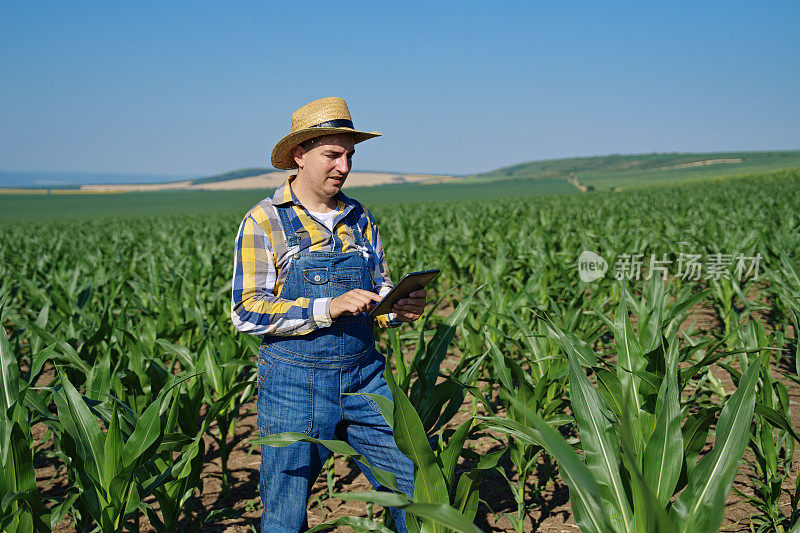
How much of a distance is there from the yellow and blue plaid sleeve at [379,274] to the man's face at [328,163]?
0.24m

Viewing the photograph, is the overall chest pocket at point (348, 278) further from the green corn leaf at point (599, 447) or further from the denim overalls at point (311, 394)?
the green corn leaf at point (599, 447)

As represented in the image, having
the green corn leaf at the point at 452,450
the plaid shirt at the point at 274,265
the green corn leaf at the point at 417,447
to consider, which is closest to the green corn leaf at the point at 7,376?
the plaid shirt at the point at 274,265

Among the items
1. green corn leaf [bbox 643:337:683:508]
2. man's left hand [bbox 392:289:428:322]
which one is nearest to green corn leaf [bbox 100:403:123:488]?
Result: man's left hand [bbox 392:289:428:322]

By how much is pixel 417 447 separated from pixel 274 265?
0.77 meters

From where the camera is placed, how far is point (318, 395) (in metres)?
1.75

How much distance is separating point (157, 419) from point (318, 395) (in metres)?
0.49

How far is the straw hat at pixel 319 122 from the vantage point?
1.74 m

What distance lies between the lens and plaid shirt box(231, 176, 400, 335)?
1.67 meters

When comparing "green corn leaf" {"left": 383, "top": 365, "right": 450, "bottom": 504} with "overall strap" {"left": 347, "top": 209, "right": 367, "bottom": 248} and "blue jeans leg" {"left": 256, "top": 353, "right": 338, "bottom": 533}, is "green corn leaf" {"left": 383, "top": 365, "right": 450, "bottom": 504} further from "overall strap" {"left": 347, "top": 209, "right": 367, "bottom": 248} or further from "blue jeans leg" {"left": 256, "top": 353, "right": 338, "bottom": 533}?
"overall strap" {"left": 347, "top": 209, "right": 367, "bottom": 248}

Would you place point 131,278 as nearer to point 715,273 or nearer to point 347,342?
point 347,342

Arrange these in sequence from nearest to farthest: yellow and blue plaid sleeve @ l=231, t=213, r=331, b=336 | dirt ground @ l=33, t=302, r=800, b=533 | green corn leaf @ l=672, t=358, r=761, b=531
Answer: green corn leaf @ l=672, t=358, r=761, b=531
yellow and blue plaid sleeve @ l=231, t=213, r=331, b=336
dirt ground @ l=33, t=302, r=800, b=533

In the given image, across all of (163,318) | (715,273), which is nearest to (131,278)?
(163,318)

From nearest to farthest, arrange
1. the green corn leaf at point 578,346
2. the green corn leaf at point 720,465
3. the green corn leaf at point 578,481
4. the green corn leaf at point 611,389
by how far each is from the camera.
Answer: the green corn leaf at point 578,481 < the green corn leaf at point 720,465 < the green corn leaf at point 611,389 < the green corn leaf at point 578,346

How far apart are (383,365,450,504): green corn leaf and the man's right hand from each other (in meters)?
0.23
